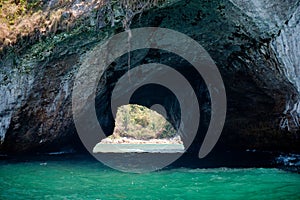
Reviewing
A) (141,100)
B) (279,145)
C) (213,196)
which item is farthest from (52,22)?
(141,100)

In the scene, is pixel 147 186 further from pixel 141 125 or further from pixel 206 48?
pixel 141 125

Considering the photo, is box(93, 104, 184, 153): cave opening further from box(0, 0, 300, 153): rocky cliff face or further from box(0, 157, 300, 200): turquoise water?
box(0, 157, 300, 200): turquoise water

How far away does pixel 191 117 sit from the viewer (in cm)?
1766

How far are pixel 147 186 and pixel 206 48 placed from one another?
272 inches

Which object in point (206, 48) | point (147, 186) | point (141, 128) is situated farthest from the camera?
point (141, 128)

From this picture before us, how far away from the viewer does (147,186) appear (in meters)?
6.21

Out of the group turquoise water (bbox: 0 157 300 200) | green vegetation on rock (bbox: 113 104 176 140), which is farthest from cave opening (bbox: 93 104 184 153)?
turquoise water (bbox: 0 157 300 200)

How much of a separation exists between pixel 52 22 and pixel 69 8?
2.37 ft

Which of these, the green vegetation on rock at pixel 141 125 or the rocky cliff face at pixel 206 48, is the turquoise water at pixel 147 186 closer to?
the rocky cliff face at pixel 206 48

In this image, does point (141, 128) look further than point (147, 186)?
Yes

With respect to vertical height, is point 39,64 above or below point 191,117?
above

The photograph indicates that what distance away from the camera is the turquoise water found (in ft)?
17.5

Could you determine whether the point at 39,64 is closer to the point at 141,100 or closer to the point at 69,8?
the point at 69,8

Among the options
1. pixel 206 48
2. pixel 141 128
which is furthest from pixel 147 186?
pixel 141 128
